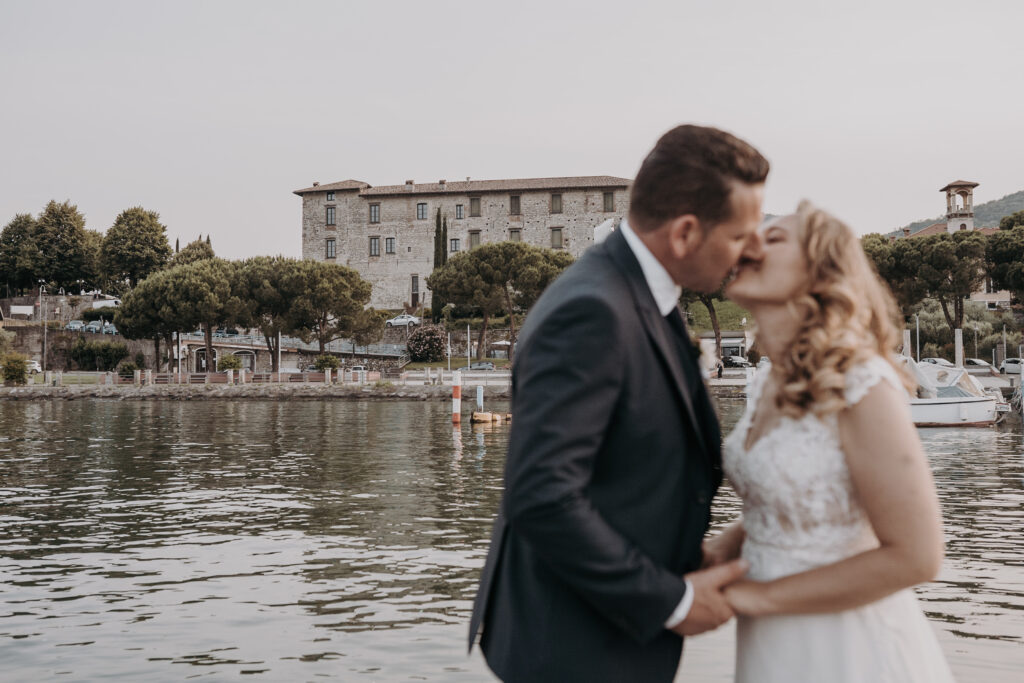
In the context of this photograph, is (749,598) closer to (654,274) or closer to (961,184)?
(654,274)

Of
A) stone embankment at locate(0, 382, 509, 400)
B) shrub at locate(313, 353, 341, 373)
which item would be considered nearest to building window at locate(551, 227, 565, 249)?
shrub at locate(313, 353, 341, 373)

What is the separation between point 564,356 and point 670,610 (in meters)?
Result: 0.52

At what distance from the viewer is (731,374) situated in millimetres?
49281

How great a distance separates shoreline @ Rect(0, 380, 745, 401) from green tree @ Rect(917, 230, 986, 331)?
38.8 ft

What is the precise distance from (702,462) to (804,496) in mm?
214

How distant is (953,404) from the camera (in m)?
25.3

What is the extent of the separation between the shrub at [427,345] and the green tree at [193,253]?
982 inches

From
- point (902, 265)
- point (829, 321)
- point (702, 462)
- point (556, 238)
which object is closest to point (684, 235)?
point (829, 321)

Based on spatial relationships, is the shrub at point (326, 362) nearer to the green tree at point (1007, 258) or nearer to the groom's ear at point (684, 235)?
the green tree at point (1007, 258)

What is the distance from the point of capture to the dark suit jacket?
1.74 m

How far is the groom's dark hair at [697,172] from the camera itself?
6.00 feet

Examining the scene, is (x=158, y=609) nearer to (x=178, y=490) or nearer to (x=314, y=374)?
(x=178, y=490)

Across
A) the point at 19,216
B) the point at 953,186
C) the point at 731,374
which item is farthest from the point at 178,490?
the point at 19,216

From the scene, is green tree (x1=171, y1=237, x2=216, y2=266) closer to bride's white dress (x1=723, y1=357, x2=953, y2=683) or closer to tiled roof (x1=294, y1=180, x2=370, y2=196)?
tiled roof (x1=294, y1=180, x2=370, y2=196)
